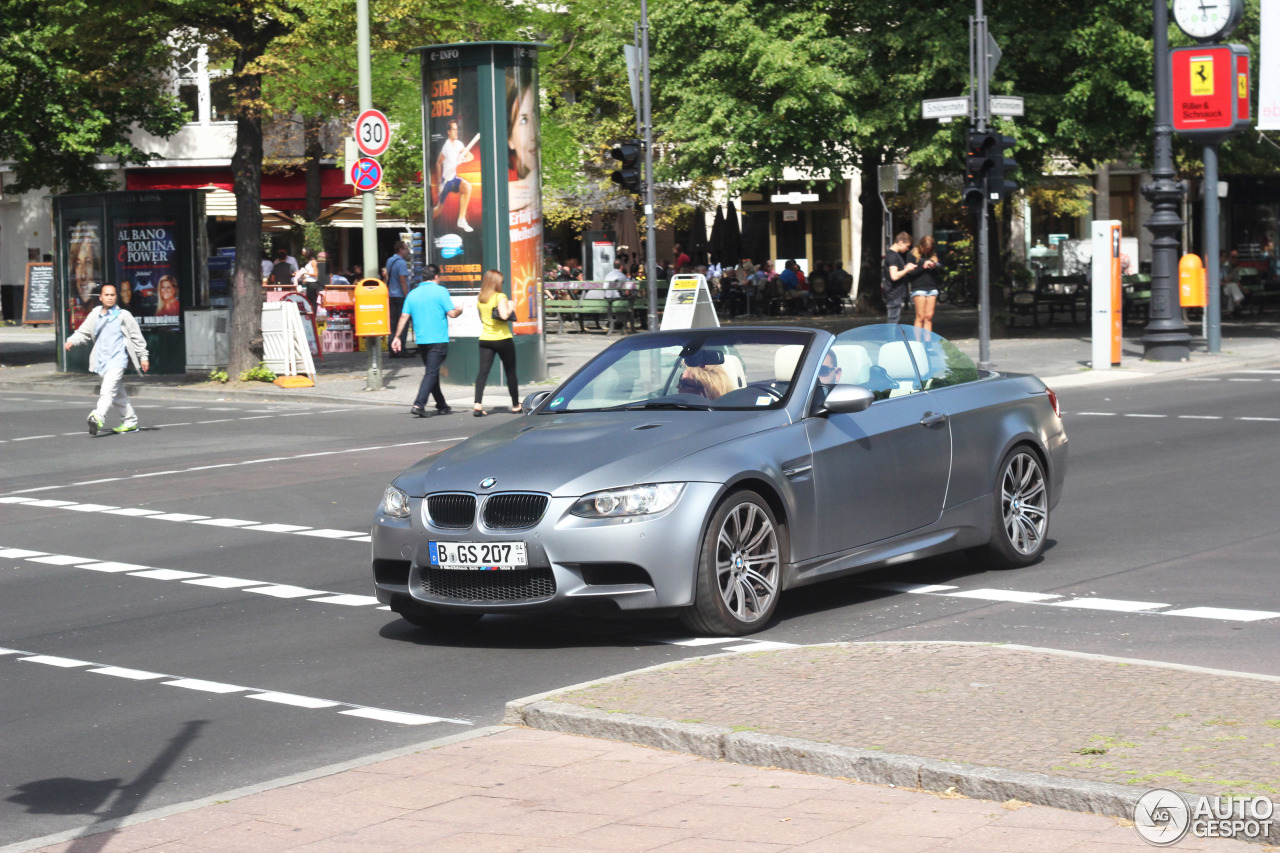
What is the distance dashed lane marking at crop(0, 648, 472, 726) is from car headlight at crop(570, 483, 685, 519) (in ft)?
4.40

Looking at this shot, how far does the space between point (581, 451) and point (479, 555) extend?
26.5 inches

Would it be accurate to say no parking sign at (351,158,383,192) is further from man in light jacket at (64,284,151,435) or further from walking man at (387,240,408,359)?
walking man at (387,240,408,359)

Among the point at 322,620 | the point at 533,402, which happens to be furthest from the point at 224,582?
the point at 533,402

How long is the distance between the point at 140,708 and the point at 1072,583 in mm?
4940

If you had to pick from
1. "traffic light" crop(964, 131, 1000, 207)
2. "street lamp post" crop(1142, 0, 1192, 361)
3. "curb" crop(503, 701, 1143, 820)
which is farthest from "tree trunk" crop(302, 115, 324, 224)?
"curb" crop(503, 701, 1143, 820)

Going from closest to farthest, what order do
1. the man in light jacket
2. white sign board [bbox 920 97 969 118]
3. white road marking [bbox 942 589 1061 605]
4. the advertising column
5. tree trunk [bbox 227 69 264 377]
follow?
white road marking [bbox 942 589 1061 605]
the man in light jacket
white sign board [bbox 920 97 969 118]
the advertising column
tree trunk [bbox 227 69 264 377]

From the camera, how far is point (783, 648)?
740 centimetres

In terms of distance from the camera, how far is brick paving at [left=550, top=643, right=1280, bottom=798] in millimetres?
5254

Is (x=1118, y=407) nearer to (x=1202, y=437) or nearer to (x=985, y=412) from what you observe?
(x=1202, y=437)

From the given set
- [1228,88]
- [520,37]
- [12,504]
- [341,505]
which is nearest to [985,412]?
[341,505]

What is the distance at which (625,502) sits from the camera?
771cm

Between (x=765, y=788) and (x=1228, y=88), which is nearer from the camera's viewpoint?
(x=765, y=788)

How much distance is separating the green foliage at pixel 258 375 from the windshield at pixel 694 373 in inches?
704

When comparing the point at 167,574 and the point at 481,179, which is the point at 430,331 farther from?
the point at 167,574
